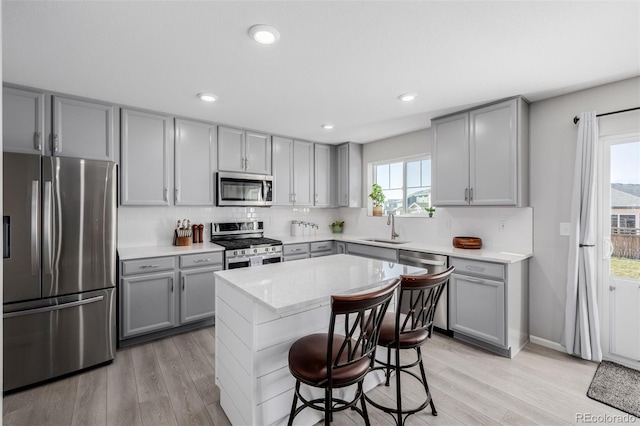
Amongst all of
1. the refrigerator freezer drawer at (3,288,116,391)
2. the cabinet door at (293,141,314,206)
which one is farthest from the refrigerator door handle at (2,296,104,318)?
the cabinet door at (293,141,314,206)

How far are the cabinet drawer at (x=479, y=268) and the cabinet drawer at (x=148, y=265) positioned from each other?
9.71 feet

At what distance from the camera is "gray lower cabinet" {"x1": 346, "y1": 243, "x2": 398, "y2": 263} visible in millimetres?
3805

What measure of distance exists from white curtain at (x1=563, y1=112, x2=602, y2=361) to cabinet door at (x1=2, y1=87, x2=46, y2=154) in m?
4.87

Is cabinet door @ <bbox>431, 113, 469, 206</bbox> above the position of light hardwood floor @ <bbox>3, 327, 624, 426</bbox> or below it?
above

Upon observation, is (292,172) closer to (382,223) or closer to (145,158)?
(382,223)

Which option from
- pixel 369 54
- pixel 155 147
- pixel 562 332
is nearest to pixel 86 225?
pixel 155 147

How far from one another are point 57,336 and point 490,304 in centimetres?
377

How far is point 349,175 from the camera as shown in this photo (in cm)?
500

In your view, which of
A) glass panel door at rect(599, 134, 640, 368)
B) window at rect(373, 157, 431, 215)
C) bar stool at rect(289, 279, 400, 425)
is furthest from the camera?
window at rect(373, 157, 431, 215)

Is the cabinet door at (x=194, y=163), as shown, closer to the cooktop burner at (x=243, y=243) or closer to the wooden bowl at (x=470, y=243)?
the cooktop burner at (x=243, y=243)

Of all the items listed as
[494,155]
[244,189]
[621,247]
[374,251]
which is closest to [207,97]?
[244,189]

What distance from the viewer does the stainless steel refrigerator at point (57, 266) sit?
7.77ft

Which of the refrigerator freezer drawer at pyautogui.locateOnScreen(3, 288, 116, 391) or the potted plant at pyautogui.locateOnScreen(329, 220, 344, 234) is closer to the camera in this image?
the refrigerator freezer drawer at pyautogui.locateOnScreen(3, 288, 116, 391)

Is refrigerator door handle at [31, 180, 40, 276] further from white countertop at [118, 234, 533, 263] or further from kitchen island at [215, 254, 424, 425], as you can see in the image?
kitchen island at [215, 254, 424, 425]
